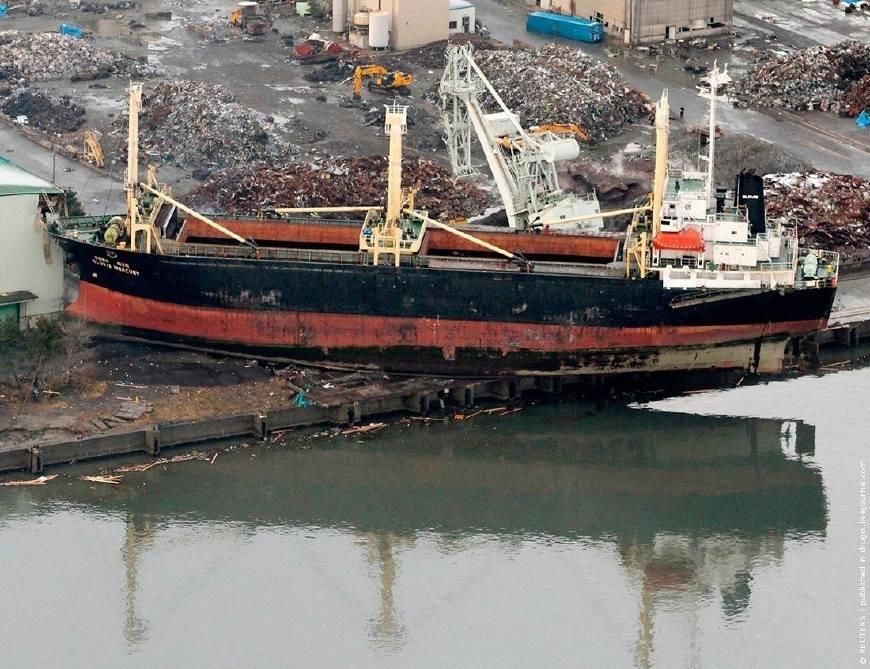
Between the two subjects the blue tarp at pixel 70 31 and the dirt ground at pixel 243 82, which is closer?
the dirt ground at pixel 243 82

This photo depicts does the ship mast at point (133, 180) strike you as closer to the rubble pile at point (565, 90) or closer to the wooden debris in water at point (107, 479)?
the wooden debris in water at point (107, 479)

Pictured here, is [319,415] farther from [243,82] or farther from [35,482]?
[243,82]

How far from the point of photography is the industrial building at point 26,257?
47.9 m

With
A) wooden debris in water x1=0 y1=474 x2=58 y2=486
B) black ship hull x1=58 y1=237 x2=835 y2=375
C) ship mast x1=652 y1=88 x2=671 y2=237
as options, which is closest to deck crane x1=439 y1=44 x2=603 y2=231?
ship mast x1=652 y1=88 x2=671 y2=237

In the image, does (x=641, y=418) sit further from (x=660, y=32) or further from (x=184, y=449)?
(x=660, y=32)

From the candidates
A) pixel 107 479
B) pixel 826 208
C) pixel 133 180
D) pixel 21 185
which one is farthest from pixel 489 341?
pixel 826 208

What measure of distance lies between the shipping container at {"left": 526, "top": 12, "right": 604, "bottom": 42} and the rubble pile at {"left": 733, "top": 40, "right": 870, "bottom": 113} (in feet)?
21.1

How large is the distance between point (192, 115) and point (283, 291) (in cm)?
1595

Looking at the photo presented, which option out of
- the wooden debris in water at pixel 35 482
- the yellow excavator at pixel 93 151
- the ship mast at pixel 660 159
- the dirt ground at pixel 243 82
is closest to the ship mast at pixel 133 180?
the wooden debris in water at pixel 35 482

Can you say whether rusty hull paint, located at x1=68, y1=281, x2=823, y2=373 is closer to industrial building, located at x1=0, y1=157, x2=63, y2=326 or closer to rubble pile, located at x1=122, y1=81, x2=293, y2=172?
industrial building, located at x1=0, y1=157, x2=63, y2=326

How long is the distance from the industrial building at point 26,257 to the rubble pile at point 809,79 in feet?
87.8

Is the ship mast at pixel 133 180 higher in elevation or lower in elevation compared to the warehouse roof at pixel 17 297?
higher

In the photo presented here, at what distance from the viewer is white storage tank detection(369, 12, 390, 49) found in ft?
230

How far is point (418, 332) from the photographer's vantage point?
47125 mm
